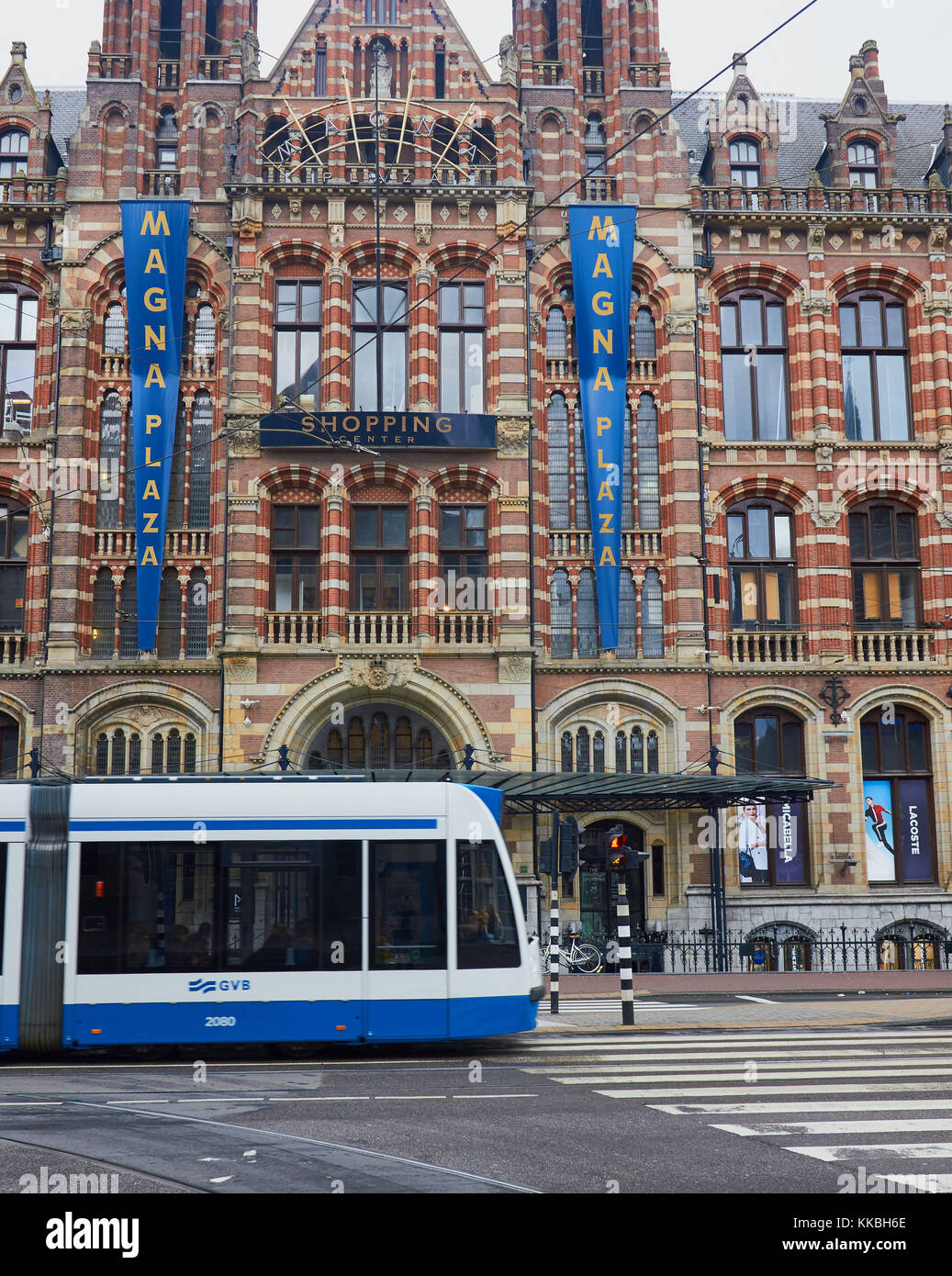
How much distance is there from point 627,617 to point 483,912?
52.1 ft

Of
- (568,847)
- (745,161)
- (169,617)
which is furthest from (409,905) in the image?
(745,161)

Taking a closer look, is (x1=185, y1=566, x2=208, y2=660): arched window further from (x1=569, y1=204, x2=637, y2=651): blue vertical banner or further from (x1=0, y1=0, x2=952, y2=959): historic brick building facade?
(x1=569, y1=204, x2=637, y2=651): blue vertical banner

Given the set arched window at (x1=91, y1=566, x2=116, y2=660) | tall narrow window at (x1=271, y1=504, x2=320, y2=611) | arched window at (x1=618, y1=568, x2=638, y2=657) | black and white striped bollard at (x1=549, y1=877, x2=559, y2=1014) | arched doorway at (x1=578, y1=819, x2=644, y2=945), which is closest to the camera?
black and white striped bollard at (x1=549, y1=877, x2=559, y2=1014)

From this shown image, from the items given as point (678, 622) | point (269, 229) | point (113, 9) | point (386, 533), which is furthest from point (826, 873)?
point (113, 9)

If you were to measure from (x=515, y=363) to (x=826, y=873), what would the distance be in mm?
13747

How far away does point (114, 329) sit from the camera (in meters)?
29.8

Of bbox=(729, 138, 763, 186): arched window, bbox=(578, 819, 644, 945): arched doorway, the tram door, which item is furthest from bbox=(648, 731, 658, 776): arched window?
the tram door

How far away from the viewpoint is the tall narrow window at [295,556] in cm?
2867

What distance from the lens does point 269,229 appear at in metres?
29.3

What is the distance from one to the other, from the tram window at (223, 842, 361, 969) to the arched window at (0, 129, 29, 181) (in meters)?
23.8

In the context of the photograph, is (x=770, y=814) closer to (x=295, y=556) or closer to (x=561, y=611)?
(x=561, y=611)

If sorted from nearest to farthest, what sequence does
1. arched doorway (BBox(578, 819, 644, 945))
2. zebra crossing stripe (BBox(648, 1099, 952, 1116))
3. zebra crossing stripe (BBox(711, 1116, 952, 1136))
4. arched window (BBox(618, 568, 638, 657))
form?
zebra crossing stripe (BBox(711, 1116, 952, 1136)) → zebra crossing stripe (BBox(648, 1099, 952, 1116)) → arched doorway (BBox(578, 819, 644, 945)) → arched window (BBox(618, 568, 638, 657))

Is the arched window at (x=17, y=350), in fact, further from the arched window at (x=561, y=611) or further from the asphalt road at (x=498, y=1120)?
the asphalt road at (x=498, y=1120)

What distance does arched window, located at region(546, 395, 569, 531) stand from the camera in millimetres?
29672
